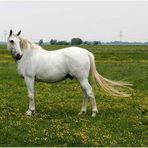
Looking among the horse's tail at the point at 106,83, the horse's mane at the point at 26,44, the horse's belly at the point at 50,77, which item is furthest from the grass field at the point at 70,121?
the horse's mane at the point at 26,44

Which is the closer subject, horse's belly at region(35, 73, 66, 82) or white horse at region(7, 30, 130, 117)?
white horse at region(7, 30, 130, 117)

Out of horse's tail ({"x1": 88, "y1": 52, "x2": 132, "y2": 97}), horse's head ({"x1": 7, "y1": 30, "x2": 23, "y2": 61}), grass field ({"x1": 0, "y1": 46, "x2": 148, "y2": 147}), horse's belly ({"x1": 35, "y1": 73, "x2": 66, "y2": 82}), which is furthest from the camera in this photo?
horse's tail ({"x1": 88, "y1": 52, "x2": 132, "y2": 97})

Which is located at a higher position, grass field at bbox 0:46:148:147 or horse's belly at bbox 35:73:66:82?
horse's belly at bbox 35:73:66:82

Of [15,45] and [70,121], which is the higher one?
[15,45]

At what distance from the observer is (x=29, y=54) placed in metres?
14.9

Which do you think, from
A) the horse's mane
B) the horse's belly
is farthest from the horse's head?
the horse's belly

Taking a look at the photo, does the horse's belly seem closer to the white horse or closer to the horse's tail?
the white horse

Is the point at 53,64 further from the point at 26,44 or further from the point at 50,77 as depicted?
the point at 26,44

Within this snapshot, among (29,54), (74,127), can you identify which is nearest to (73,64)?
(29,54)

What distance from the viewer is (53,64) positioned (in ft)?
47.9

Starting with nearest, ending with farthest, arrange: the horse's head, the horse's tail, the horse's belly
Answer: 1. the horse's head
2. the horse's belly
3. the horse's tail

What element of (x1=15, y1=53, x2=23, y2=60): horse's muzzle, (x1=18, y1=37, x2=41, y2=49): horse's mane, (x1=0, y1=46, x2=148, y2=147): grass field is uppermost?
(x1=18, y1=37, x2=41, y2=49): horse's mane

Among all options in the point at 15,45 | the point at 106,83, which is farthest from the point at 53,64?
the point at 106,83

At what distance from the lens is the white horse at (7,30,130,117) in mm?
14414
